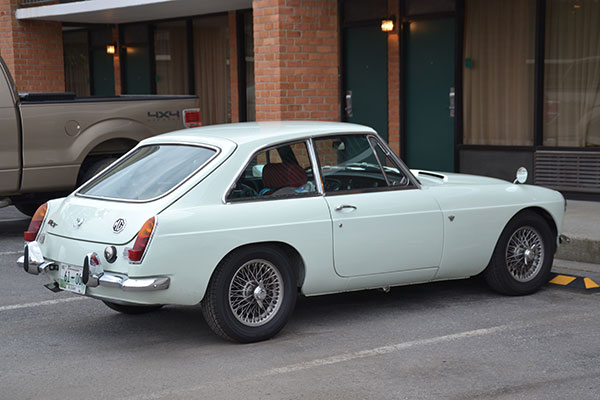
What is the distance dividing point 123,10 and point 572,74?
859 cm

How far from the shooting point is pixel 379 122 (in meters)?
15.2

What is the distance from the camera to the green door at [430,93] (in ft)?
46.1

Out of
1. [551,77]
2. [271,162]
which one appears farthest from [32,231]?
[551,77]

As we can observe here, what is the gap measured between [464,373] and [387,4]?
399 inches

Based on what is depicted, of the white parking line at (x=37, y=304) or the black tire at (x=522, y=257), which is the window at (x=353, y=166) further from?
the white parking line at (x=37, y=304)

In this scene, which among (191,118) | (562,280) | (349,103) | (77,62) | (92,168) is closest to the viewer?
(562,280)

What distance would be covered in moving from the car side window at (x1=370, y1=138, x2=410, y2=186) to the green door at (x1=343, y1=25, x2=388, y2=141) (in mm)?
8119

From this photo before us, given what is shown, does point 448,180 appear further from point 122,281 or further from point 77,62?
point 77,62

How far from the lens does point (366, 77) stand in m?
15.3

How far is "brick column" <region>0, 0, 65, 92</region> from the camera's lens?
1936cm

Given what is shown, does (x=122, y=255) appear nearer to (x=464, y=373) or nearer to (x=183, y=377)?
(x=183, y=377)

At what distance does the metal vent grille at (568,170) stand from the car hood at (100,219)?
7.80m

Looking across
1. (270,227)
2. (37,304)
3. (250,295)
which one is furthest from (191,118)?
(250,295)

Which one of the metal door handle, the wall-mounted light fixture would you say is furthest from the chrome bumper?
the metal door handle
